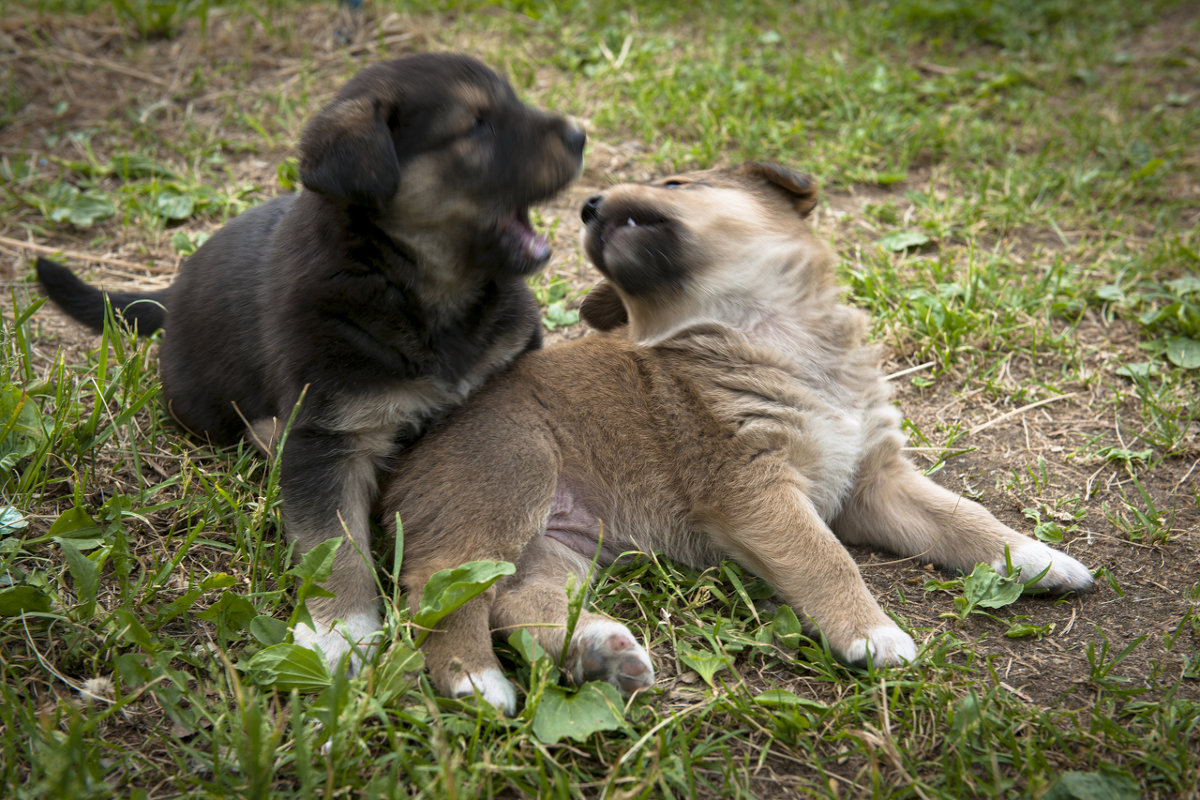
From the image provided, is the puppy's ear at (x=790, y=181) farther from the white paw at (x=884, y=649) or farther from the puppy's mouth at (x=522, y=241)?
the white paw at (x=884, y=649)

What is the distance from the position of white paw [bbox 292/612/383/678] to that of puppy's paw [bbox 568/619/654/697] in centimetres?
59

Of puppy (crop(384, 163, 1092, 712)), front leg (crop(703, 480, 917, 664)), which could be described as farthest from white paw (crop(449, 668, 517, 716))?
front leg (crop(703, 480, 917, 664))

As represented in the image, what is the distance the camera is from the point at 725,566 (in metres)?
3.09

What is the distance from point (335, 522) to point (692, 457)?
122 cm

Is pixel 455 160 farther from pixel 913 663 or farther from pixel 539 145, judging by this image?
pixel 913 663

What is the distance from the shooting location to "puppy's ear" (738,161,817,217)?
3562mm

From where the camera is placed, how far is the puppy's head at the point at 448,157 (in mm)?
2822

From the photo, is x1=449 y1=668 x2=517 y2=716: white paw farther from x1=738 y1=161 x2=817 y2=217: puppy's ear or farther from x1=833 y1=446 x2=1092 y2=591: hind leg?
x1=738 y1=161 x2=817 y2=217: puppy's ear

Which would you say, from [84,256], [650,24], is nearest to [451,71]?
[84,256]

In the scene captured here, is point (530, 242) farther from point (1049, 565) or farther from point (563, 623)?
point (1049, 565)

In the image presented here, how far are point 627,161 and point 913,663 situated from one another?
366 centimetres

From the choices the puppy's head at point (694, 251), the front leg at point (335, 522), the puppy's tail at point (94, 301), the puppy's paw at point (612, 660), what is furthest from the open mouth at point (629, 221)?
the puppy's tail at point (94, 301)

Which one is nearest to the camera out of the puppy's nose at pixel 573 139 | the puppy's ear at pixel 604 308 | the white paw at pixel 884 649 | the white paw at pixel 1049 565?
the white paw at pixel 884 649

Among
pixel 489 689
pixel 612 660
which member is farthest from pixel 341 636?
pixel 612 660
